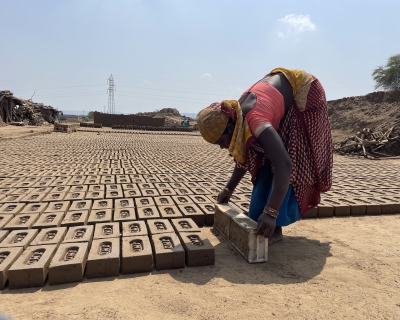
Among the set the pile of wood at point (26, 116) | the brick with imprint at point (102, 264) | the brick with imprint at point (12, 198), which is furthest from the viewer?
the pile of wood at point (26, 116)

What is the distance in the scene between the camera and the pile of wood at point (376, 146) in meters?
9.85

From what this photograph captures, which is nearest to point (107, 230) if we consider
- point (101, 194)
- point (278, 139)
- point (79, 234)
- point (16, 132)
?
point (79, 234)

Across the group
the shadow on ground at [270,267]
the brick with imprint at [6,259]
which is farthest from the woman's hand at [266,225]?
the brick with imprint at [6,259]

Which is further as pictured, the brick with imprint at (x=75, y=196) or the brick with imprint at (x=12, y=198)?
the brick with imprint at (x=75, y=196)

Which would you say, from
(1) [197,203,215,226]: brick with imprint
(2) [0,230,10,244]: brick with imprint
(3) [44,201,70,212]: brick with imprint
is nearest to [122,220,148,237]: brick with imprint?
(1) [197,203,215,226]: brick with imprint

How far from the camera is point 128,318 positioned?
1.43 m

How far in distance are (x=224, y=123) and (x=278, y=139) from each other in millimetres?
369

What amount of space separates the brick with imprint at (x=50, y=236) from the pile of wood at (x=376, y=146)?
9.65 m

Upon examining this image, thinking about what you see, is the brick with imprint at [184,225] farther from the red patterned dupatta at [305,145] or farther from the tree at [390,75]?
the tree at [390,75]

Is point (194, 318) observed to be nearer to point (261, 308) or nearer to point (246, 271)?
point (261, 308)

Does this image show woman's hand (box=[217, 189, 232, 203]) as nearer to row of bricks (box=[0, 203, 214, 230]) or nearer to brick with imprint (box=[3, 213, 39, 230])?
row of bricks (box=[0, 203, 214, 230])

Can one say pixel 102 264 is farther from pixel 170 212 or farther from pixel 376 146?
pixel 376 146

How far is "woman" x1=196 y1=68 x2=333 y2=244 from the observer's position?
5.99 ft

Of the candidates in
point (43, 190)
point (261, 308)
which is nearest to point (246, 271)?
point (261, 308)
